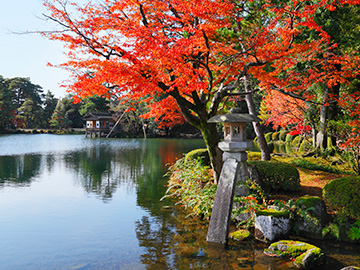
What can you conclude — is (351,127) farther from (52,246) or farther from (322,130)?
(52,246)

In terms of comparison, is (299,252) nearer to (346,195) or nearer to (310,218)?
(310,218)

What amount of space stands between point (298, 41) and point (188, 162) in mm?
6545

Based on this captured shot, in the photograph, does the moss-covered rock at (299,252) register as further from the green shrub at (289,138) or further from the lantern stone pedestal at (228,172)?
the green shrub at (289,138)

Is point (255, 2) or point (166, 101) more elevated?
point (255, 2)

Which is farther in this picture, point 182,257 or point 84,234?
point 84,234

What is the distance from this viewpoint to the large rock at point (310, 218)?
625cm

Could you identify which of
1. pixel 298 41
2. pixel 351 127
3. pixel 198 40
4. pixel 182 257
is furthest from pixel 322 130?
pixel 182 257

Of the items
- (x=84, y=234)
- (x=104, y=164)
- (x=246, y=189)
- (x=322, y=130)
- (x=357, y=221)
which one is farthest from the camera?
(x=104, y=164)

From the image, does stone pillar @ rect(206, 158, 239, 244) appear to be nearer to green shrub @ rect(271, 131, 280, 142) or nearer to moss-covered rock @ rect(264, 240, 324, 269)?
moss-covered rock @ rect(264, 240, 324, 269)

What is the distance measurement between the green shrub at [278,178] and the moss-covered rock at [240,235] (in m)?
2.41

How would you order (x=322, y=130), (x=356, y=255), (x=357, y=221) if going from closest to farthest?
(x=356, y=255) < (x=357, y=221) < (x=322, y=130)

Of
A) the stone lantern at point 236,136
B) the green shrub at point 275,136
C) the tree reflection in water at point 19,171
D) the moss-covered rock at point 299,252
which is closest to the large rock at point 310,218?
the moss-covered rock at point 299,252

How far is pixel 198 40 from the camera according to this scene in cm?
752

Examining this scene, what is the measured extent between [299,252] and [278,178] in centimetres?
334
